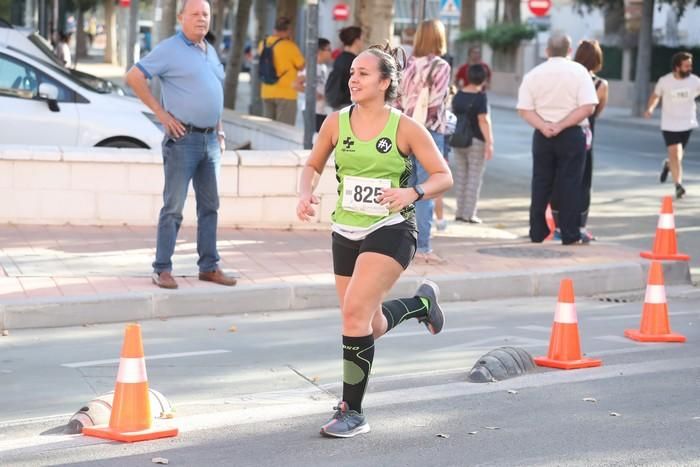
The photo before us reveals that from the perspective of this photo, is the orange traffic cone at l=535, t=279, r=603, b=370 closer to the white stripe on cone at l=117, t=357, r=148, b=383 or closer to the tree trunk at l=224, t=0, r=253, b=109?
the white stripe on cone at l=117, t=357, r=148, b=383

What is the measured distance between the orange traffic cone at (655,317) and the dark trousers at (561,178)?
370 centimetres

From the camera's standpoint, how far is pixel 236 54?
28172 mm

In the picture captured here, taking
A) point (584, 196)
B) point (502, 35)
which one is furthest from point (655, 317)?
point (502, 35)

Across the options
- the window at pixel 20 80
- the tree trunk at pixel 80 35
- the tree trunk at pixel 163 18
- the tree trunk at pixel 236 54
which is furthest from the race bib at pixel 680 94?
the tree trunk at pixel 80 35

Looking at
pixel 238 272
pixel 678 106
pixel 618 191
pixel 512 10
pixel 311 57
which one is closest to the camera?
pixel 238 272

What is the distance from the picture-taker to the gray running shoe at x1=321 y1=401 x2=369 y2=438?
624 centimetres

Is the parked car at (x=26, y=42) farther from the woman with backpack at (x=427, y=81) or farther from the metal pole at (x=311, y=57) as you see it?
the woman with backpack at (x=427, y=81)

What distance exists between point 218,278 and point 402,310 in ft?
10.7

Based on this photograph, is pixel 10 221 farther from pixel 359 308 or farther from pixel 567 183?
pixel 359 308

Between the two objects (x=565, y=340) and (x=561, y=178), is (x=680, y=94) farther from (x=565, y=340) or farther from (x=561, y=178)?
(x=565, y=340)

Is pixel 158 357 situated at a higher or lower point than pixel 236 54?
lower

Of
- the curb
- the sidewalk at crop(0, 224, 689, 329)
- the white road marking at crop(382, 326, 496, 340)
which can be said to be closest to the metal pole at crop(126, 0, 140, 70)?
the sidewalk at crop(0, 224, 689, 329)

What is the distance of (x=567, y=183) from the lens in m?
12.5

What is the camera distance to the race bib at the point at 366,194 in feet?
20.3
